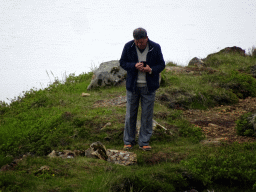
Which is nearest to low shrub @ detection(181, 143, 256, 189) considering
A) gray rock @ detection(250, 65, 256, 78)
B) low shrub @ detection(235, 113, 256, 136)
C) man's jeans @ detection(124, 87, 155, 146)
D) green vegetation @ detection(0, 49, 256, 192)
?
green vegetation @ detection(0, 49, 256, 192)

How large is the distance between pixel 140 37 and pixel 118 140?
9.36 ft

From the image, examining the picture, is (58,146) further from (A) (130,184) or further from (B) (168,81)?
(B) (168,81)

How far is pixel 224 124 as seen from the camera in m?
7.98

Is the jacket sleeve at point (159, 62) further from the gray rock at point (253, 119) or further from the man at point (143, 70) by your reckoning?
the gray rock at point (253, 119)

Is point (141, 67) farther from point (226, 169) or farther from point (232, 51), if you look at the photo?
point (232, 51)

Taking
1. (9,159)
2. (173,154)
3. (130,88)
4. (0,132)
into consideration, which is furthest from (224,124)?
(0,132)

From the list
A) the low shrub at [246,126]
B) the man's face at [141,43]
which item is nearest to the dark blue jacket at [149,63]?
the man's face at [141,43]

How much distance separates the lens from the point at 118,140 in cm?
672

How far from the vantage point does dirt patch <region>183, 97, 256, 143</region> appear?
270 inches

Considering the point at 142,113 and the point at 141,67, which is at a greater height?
the point at 141,67

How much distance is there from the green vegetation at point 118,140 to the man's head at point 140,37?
2367 mm

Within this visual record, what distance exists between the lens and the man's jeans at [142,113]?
5.65m

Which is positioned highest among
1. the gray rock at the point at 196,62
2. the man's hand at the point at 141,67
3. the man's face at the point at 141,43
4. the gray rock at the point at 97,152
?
the man's face at the point at 141,43

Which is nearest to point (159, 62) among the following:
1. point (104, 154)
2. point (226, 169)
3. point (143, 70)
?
Answer: point (143, 70)
